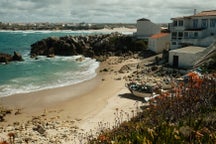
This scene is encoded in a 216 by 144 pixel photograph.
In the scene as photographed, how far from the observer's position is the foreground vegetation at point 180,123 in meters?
6.59

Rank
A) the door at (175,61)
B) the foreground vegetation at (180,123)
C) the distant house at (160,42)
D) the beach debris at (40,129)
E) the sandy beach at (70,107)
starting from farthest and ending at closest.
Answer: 1. the distant house at (160,42)
2. the door at (175,61)
3. the sandy beach at (70,107)
4. the beach debris at (40,129)
5. the foreground vegetation at (180,123)

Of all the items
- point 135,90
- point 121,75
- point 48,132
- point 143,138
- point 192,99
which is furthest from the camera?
point 121,75

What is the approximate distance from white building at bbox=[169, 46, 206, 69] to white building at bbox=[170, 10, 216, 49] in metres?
4.40

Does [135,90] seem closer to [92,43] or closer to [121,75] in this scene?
[121,75]

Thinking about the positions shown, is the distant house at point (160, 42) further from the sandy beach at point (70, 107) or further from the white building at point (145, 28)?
the sandy beach at point (70, 107)

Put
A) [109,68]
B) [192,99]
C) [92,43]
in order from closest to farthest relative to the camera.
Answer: [192,99] → [109,68] → [92,43]

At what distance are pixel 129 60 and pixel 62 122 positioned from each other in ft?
91.3

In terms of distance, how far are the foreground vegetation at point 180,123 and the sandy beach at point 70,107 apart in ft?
32.4

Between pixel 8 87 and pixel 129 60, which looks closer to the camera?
pixel 8 87

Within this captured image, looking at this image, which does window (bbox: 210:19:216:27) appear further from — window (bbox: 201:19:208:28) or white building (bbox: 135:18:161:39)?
white building (bbox: 135:18:161:39)

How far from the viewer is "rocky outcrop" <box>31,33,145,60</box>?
2264 inches

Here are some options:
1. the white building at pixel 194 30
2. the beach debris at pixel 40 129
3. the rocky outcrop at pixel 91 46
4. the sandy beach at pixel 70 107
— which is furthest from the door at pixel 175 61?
the beach debris at pixel 40 129

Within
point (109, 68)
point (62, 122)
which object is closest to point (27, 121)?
point (62, 122)

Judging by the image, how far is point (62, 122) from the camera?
22078 millimetres
